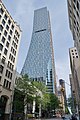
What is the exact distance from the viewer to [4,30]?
175 ft

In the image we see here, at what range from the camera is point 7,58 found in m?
53.5

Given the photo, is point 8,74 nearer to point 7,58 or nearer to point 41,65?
point 7,58

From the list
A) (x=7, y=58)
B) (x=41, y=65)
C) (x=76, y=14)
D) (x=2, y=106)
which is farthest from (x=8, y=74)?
(x=41, y=65)

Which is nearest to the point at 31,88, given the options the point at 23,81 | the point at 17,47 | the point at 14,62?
the point at 23,81

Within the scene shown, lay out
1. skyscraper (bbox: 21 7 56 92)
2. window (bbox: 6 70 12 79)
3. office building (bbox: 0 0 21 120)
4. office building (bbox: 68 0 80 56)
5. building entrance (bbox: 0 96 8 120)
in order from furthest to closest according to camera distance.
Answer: skyscraper (bbox: 21 7 56 92) < window (bbox: 6 70 12 79) < office building (bbox: 0 0 21 120) < building entrance (bbox: 0 96 8 120) < office building (bbox: 68 0 80 56)

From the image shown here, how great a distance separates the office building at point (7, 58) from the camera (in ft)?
161

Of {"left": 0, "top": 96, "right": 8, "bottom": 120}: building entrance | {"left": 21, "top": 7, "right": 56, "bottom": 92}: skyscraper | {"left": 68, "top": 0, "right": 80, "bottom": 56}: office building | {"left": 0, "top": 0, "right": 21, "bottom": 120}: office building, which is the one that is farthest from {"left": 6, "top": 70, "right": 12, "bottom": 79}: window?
{"left": 21, "top": 7, "right": 56, "bottom": 92}: skyscraper

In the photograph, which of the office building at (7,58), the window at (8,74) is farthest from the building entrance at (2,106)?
the window at (8,74)

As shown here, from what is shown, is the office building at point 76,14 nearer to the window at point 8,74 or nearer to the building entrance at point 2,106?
the window at point 8,74

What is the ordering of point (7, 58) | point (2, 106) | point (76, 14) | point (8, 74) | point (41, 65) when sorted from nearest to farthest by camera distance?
point (76, 14) → point (2, 106) → point (7, 58) → point (8, 74) → point (41, 65)

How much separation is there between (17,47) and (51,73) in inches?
4614

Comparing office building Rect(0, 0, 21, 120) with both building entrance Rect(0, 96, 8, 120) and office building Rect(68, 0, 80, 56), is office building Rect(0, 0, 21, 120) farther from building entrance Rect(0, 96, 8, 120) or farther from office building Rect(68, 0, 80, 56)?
office building Rect(68, 0, 80, 56)

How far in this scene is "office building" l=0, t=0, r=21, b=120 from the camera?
49.2 m

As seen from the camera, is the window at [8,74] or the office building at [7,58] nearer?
the office building at [7,58]
